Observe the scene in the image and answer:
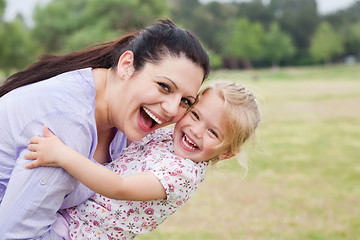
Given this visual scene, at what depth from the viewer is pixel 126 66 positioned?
2.26 metres

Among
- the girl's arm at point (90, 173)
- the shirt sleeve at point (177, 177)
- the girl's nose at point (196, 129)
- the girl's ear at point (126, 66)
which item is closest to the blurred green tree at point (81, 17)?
the girl's nose at point (196, 129)

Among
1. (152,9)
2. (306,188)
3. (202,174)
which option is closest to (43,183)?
(202,174)

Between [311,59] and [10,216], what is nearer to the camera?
[10,216]

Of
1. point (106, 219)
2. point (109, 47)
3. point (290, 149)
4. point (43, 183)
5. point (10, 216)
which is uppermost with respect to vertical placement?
point (109, 47)

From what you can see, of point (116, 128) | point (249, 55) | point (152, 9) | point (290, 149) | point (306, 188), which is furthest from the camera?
point (249, 55)

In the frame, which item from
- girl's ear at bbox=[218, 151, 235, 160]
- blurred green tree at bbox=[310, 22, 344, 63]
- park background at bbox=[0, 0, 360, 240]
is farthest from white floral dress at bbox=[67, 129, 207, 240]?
blurred green tree at bbox=[310, 22, 344, 63]

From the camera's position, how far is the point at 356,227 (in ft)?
20.0

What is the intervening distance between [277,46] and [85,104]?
55.8 metres

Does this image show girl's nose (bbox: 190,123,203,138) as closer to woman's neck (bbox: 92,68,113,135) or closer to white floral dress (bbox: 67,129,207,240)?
white floral dress (bbox: 67,129,207,240)

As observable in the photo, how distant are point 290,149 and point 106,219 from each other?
363 inches

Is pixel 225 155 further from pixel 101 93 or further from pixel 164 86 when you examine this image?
pixel 101 93

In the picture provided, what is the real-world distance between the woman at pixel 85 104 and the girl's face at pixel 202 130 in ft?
0.35

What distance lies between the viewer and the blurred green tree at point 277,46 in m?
55.7

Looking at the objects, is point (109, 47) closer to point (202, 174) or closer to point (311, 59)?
point (202, 174)
